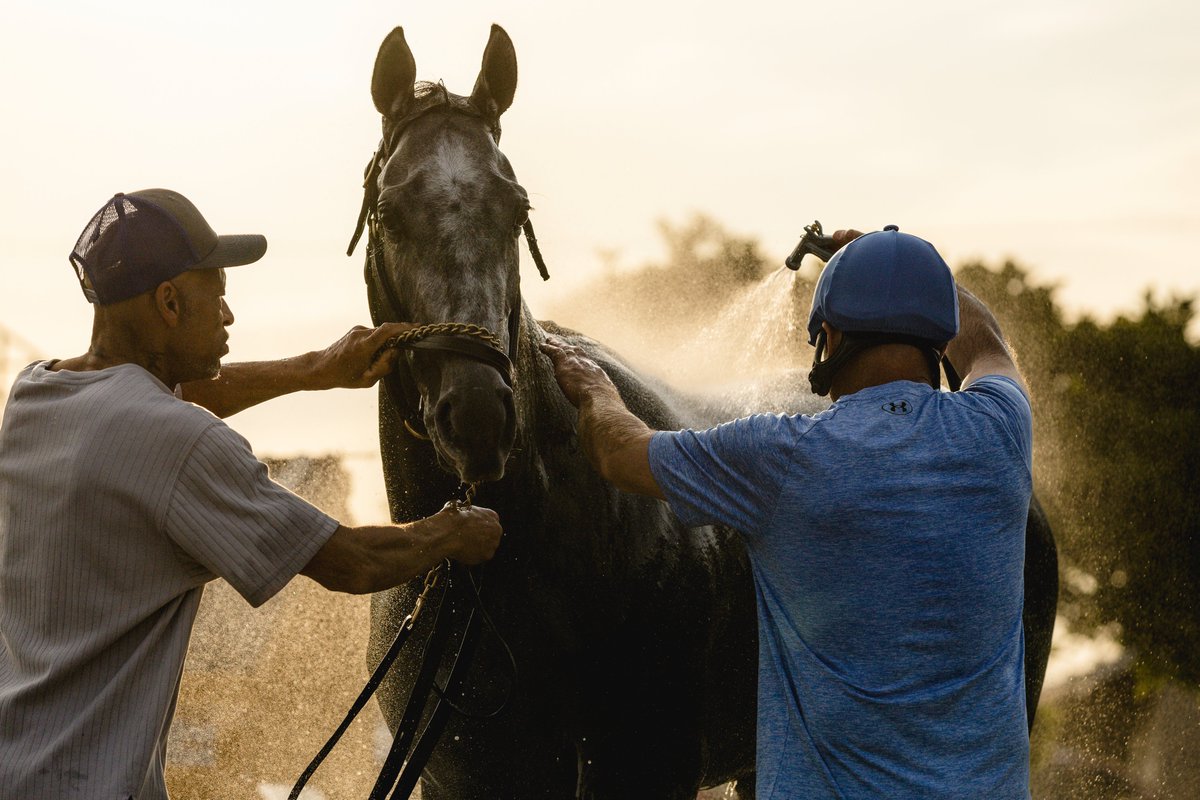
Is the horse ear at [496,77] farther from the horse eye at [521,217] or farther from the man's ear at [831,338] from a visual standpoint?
the man's ear at [831,338]

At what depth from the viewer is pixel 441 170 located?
3.19 meters

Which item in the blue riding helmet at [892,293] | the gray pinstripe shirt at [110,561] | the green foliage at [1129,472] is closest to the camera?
the gray pinstripe shirt at [110,561]

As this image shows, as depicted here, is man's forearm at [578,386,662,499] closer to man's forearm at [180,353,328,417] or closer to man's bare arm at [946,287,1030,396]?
man's bare arm at [946,287,1030,396]

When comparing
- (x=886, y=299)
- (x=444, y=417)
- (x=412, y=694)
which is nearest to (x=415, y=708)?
(x=412, y=694)

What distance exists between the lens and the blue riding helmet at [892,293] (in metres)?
2.55

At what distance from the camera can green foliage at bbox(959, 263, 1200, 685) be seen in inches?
652

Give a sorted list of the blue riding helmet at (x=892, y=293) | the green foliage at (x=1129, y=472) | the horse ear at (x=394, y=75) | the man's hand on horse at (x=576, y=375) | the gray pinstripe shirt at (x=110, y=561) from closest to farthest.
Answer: the gray pinstripe shirt at (x=110, y=561) < the blue riding helmet at (x=892, y=293) < the man's hand on horse at (x=576, y=375) < the horse ear at (x=394, y=75) < the green foliage at (x=1129, y=472)

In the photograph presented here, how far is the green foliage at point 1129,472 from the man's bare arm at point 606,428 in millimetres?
14319

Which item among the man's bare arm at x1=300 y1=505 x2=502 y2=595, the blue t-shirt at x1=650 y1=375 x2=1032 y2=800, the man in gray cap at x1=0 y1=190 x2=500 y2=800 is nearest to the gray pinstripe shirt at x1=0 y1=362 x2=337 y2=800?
the man in gray cap at x1=0 y1=190 x2=500 y2=800

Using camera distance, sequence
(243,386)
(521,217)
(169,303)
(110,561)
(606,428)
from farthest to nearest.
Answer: (243,386) → (521,217) → (606,428) → (169,303) → (110,561)

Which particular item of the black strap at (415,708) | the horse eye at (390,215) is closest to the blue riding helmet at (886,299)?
the horse eye at (390,215)

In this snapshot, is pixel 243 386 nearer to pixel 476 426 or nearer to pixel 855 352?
pixel 476 426

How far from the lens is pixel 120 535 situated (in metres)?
2.39

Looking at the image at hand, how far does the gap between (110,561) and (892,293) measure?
5.61 feet
